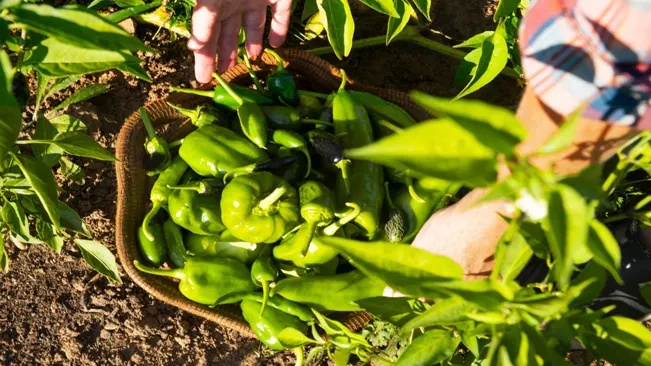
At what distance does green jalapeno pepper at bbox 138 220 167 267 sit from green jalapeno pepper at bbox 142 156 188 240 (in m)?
0.02

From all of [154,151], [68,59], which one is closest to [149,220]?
[154,151]

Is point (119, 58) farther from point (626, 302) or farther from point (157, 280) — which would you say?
point (626, 302)

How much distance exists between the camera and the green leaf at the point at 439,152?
61cm

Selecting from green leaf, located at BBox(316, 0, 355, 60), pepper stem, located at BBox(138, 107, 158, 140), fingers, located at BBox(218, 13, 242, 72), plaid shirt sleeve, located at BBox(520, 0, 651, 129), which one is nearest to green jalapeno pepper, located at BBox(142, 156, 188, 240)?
pepper stem, located at BBox(138, 107, 158, 140)

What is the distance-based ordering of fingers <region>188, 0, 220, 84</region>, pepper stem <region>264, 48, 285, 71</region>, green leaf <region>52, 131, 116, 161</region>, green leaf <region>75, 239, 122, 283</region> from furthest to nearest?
pepper stem <region>264, 48, 285, 71</region>, green leaf <region>75, 239, 122, 283</region>, fingers <region>188, 0, 220, 84</region>, green leaf <region>52, 131, 116, 161</region>

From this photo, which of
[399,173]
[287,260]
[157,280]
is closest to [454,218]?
[399,173]

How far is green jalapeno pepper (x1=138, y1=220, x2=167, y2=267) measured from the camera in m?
1.90

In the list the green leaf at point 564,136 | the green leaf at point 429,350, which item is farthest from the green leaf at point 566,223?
the green leaf at point 429,350

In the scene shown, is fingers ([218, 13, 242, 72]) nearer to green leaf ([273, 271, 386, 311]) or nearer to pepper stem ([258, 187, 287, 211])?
pepper stem ([258, 187, 287, 211])

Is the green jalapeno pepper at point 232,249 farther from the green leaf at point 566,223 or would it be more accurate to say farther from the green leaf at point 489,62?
the green leaf at point 566,223

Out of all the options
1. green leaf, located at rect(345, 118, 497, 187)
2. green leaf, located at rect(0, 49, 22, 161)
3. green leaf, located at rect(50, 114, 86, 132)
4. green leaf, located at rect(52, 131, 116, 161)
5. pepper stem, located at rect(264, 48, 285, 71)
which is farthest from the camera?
green leaf, located at rect(50, 114, 86, 132)

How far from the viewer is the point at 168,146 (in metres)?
2.00

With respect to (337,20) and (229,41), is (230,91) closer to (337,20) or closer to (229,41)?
(229,41)

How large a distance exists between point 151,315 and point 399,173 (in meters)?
1.01
